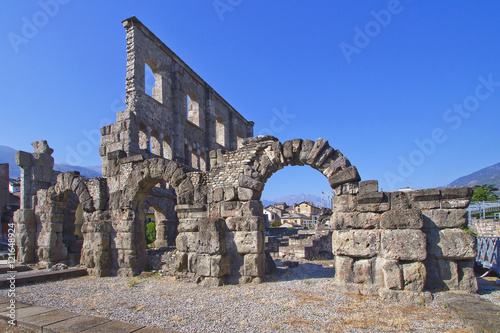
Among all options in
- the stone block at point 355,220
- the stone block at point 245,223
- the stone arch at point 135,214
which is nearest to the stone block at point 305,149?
the stone block at point 355,220

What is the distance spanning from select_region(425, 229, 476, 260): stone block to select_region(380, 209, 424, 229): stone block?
43cm

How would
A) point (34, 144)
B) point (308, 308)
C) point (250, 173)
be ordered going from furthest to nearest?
point (34, 144), point (250, 173), point (308, 308)

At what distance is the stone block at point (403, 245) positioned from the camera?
21.4 ft

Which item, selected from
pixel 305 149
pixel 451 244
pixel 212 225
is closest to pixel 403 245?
pixel 451 244

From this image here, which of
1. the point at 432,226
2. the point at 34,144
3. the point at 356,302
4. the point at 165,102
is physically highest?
the point at 165,102

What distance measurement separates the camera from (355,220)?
23.9ft

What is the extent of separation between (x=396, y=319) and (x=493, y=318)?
127 centimetres

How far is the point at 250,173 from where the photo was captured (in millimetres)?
8859

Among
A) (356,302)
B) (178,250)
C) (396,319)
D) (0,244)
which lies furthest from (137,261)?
(0,244)

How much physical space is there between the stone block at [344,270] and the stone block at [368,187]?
153 cm

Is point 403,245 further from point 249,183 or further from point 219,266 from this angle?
point 219,266

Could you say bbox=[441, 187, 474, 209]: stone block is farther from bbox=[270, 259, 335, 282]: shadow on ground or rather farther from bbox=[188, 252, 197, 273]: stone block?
bbox=[188, 252, 197, 273]: stone block

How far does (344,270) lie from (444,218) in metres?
2.33

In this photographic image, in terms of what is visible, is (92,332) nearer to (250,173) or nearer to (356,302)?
(356,302)
